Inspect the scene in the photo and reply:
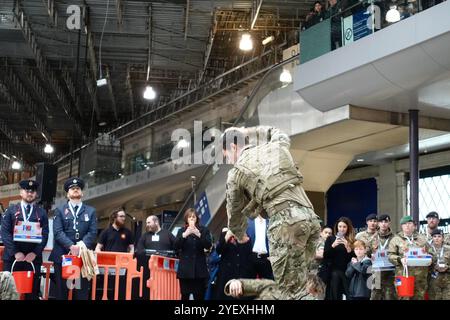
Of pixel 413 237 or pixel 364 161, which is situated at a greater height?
pixel 364 161

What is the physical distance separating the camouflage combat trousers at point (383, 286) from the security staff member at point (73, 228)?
3.96 metres

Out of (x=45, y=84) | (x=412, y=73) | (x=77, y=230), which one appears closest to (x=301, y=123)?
(x=412, y=73)

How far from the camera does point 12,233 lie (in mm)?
7668

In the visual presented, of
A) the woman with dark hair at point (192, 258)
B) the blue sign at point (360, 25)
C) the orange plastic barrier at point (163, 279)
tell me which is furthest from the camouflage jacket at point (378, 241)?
the blue sign at point (360, 25)

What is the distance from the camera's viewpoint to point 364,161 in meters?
20.3

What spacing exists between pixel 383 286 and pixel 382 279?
10 centimetres

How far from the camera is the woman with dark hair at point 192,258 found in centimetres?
843

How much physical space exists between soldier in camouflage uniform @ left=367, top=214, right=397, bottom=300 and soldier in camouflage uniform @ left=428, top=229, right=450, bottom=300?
0.67m

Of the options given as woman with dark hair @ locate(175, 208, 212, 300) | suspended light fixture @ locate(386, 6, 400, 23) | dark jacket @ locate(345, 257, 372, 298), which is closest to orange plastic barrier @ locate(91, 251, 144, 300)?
woman with dark hair @ locate(175, 208, 212, 300)

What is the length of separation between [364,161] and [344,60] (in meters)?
8.03

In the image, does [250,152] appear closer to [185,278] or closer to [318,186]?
[185,278]

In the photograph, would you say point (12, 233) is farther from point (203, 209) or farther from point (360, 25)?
point (203, 209)

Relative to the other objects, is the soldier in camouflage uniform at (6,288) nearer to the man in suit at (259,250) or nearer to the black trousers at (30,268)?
the black trousers at (30,268)

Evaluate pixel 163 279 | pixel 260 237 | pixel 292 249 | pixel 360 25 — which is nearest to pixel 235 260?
pixel 260 237
